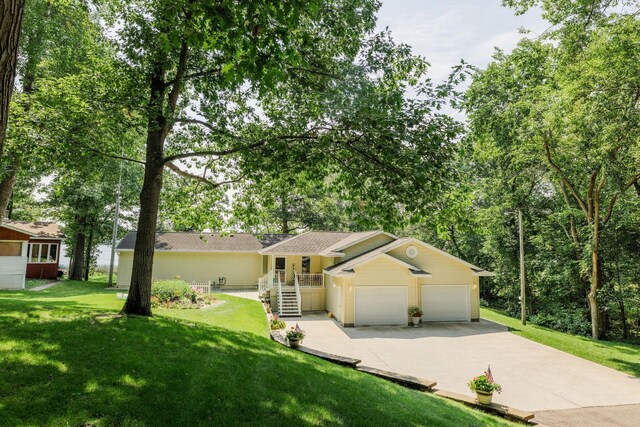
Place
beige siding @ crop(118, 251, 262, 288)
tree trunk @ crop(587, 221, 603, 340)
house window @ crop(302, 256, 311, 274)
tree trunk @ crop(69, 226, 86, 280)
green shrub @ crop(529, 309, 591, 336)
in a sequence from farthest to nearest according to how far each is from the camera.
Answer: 1. tree trunk @ crop(69, 226, 86, 280)
2. beige siding @ crop(118, 251, 262, 288)
3. house window @ crop(302, 256, 311, 274)
4. green shrub @ crop(529, 309, 591, 336)
5. tree trunk @ crop(587, 221, 603, 340)

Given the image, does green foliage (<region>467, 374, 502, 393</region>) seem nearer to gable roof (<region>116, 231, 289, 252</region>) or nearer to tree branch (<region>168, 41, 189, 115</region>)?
tree branch (<region>168, 41, 189, 115</region>)

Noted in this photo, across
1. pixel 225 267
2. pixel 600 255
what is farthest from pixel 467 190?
pixel 225 267

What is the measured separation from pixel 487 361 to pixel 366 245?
32.8 feet

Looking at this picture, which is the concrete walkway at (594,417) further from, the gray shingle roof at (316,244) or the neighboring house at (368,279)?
the gray shingle roof at (316,244)

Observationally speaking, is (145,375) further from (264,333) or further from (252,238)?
(252,238)

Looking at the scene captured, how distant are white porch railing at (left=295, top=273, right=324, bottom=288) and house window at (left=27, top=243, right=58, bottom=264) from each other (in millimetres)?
21708

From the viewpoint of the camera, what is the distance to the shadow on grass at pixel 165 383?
13.9 ft

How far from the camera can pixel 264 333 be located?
13.5m

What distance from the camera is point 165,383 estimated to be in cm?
505

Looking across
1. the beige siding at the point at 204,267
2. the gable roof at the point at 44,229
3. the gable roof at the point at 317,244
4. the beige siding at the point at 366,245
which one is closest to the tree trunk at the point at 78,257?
the gable roof at the point at 44,229

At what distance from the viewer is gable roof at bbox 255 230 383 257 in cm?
2058

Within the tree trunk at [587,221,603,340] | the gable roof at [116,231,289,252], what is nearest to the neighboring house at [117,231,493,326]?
the gable roof at [116,231,289,252]

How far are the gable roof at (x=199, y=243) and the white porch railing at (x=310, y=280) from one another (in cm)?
570

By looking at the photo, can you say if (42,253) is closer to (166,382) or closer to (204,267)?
(204,267)
